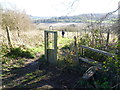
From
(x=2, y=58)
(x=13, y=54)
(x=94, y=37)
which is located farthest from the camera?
(x=13, y=54)

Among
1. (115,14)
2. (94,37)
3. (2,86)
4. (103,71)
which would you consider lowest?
(2,86)

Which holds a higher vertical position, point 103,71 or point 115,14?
point 115,14

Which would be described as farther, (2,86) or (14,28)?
(14,28)

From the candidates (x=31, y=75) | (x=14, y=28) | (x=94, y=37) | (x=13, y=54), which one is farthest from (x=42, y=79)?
(x=14, y=28)

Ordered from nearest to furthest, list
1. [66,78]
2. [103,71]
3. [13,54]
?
1. [103,71]
2. [66,78]
3. [13,54]

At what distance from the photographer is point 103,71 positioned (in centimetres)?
468

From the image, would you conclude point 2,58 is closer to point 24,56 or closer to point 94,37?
point 24,56

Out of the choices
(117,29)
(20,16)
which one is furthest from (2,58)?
(20,16)

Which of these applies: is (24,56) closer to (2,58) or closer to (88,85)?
(2,58)

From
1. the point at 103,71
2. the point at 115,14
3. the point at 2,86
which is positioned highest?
the point at 115,14

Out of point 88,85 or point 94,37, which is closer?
point 88,85

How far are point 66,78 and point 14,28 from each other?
10.8 meters

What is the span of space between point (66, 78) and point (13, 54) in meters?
4.67

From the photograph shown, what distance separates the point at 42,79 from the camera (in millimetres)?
5367
